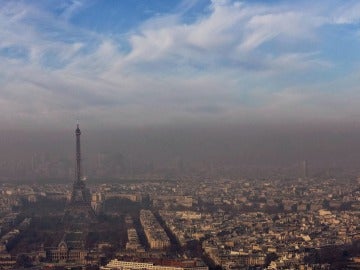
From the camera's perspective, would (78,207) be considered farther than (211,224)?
Yes

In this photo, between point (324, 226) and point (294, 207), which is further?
point (294, 207)

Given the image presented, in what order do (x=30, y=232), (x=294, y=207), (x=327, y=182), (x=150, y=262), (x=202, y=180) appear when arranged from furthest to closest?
1. (x=202, y=180)
2. (x=327, y=182)
3. (x=294, y=207)
4. (x=30, y=232)
5. (x=150, y=262)

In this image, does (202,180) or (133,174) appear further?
(133,174)

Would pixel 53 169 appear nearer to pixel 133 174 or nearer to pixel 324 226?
pixel 133 174

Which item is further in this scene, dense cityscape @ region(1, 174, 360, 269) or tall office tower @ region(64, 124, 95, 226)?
tall office tower @ region(64, 124, 95, 226)

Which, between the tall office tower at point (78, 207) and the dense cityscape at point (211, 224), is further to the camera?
the tall office tower at point (78, 207)

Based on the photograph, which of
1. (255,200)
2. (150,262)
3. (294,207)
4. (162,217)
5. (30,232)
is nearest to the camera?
(150,262)

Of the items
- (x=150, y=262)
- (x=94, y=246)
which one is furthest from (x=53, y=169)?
(x=150, y=262)

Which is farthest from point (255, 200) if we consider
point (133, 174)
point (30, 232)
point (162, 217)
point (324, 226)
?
point (133, 174)

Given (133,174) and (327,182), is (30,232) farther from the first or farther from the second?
(133,174)
